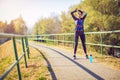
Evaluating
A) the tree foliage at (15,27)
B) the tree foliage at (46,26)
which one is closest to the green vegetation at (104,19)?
the tree foliage at (46,26)

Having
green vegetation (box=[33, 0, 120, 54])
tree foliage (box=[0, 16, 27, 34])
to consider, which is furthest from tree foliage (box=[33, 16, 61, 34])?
green vegetation (box=[33, 0, 120, 54])

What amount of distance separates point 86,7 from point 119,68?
2158cm

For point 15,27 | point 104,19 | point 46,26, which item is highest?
point 104,19

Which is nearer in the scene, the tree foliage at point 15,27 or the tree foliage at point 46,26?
the tree foliage at point 46,26

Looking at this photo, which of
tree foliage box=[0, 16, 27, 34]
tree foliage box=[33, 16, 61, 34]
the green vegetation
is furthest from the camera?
tree foliage box=[0, 16, 27, 34]

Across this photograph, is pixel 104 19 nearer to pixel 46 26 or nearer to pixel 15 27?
pixel 46 26

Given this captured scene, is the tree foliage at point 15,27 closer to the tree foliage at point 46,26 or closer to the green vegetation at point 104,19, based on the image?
the tree foliage at point 46,26

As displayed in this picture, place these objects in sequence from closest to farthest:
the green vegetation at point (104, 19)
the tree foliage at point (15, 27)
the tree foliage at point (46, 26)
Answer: the green vegetation at point (104, 19)
the tree foliage at point (46, 26)
the tree foliage at point (15, 27)

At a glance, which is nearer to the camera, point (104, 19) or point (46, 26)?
point (104, 19)

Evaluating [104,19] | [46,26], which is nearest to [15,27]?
[46,26]

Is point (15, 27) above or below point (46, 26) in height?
above

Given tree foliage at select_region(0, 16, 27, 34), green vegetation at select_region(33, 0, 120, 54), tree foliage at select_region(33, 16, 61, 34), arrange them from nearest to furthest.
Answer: green vegetation at select_region(33, 0, 120, 54) → tree foliage at select_region(33, 16, 61, 34) → tree foliage at select_region(0, 16, 27, 34)

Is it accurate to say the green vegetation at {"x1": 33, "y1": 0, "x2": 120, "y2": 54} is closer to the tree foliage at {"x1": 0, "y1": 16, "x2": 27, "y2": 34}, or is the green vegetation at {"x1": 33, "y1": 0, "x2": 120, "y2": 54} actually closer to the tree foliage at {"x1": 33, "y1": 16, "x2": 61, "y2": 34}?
the tree foliage at {"x1": 33, "y1": 16, "x2": 61, "y2": 34}

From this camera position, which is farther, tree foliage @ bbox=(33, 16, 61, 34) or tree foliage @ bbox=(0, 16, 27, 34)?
tree foliage @ bbox=(0, 16, 27, 34)
